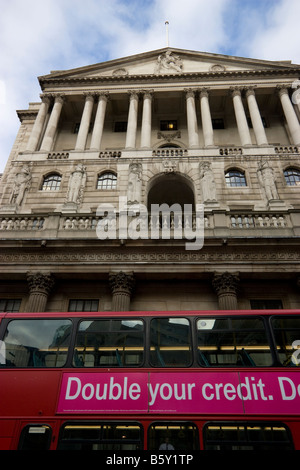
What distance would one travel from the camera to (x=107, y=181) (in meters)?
21.4

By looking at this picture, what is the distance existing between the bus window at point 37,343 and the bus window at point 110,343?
382 millimetres

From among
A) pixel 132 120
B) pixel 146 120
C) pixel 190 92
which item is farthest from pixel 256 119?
pixel 132 120

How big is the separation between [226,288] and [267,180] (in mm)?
8700

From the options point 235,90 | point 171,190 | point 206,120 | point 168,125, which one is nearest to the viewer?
point 171,190

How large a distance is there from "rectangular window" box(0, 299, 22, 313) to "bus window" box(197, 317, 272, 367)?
11.0 meters

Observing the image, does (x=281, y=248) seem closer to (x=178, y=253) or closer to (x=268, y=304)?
(x=268, y=304)

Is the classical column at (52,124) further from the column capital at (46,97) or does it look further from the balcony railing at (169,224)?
the balcony railing at (169,224)

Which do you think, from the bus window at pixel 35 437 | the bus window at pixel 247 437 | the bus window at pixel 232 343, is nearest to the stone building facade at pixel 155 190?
the bus window at pixel 232 343

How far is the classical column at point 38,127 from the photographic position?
23.5 meters

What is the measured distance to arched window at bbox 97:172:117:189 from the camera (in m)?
21.1

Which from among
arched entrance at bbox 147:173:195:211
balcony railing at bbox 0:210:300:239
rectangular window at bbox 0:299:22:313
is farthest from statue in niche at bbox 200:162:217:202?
rectangular window at bbox 0:299:22:313

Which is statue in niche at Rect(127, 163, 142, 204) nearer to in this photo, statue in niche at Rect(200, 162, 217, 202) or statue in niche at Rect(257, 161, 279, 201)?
statue in niche at Rect(200, 162, 217, 202)

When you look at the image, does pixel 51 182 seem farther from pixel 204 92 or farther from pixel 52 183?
pixel 204 92

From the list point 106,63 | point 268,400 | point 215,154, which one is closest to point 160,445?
point 268,400
